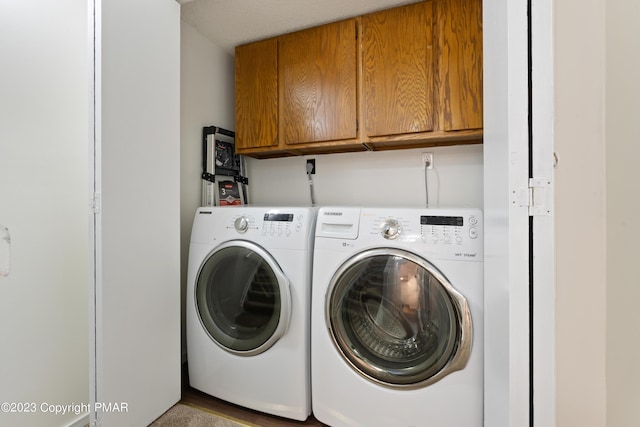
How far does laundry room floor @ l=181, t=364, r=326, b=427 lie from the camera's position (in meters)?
1.33

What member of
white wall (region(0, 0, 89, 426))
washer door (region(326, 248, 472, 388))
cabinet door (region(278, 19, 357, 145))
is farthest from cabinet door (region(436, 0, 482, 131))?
white wall (region(0, 0, 89, 426))

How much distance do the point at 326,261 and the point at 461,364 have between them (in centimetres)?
66

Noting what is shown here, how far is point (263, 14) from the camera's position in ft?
5.41

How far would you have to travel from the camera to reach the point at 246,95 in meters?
1.92

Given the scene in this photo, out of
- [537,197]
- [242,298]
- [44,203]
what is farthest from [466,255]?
[44,203]

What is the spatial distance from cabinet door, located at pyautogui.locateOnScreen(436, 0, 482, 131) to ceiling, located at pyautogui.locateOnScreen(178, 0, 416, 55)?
25 centimetres

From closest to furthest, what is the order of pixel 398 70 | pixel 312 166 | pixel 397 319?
1. pixel 397 319
2. pixel 398 70
3. pixel 312 166

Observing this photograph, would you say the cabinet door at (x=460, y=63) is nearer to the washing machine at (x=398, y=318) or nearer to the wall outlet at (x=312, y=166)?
the washing machine at (x=398, y=318)

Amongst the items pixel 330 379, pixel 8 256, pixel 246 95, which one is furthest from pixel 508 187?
pixel 246 95

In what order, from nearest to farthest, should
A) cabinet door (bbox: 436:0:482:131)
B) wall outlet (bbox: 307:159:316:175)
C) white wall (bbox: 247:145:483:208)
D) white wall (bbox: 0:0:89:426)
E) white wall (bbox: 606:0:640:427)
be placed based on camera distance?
white wall (bbox: 606:0:640:427) < white wall (bbox: 0:0:89:426) < cabinet door (bbox: 436:0:482:131) < white wall (bbox: 247:145:483:208) < wall outlet (bbox: 307:159:316:175)

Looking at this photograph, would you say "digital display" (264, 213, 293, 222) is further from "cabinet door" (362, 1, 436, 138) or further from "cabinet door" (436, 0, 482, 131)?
"cabinet door" (436, 0, 482, 131)

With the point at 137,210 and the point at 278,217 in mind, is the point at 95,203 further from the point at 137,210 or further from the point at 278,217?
the point at 278,217

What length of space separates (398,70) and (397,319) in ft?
4.37

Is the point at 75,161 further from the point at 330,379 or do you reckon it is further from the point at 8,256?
the point at 330,379
